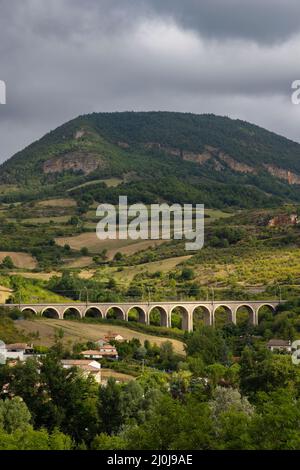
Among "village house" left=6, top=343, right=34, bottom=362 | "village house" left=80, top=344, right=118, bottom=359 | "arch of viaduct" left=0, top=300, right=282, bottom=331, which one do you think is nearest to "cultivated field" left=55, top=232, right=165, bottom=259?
"arch of viaduct" left=0, top=300, right=282, bottom=331

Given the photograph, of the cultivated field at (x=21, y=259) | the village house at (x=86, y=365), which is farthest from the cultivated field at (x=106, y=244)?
the village house at (x=86, y=365)

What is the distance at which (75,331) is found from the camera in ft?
281

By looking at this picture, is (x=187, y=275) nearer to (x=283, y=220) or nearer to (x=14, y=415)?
(x=283, y=220)

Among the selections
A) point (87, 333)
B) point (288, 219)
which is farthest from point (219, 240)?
point (87, 333)

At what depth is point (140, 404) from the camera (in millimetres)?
47219

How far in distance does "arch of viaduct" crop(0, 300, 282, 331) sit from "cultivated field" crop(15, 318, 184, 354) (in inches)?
193

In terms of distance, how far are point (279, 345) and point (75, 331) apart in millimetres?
19088

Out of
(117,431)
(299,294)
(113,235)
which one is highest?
(113,235)

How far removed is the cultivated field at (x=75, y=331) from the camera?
266 ft

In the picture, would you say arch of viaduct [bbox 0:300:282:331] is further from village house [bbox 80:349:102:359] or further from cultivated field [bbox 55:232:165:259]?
cultivated field [bbox 55:232:165:259]

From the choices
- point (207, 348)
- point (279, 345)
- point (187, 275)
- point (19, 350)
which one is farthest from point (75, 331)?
point (187, 275)

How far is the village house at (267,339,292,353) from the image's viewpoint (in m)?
74.4

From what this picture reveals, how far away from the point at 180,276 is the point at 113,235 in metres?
41.0

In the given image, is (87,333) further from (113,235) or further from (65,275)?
(113,235)
